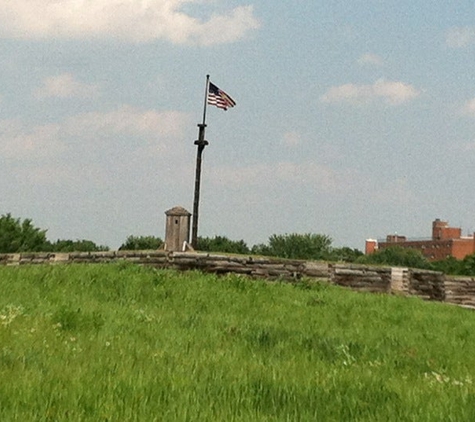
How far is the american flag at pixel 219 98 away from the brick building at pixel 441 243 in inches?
4165

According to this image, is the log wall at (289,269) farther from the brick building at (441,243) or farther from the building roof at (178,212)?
the brick building at (441,243)

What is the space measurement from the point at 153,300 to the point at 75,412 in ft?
29.2

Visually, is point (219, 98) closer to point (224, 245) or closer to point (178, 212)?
point (178, 212)

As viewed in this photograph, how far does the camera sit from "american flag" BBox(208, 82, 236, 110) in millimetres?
27828

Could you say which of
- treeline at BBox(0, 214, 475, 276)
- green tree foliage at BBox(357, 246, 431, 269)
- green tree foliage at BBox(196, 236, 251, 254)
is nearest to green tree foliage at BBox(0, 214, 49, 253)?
treeline at BBox(0, 214, 475, 276)

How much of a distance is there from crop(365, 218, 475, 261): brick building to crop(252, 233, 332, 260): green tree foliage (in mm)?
72515

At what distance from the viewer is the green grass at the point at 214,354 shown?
4559 mm

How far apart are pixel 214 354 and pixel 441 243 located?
134723 millimetres

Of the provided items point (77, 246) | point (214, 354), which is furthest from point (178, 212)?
point (77, 246)

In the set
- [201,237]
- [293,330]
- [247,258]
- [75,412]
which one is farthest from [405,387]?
[201,237]

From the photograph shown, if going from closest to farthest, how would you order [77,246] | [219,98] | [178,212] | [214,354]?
[214,354] < [178,212] < [219,98] < [77,246]

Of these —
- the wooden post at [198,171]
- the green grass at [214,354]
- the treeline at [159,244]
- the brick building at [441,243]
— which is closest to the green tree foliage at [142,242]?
the treeline at [159,244]

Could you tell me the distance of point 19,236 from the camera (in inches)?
2088

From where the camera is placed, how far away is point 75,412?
4152 millimetres
